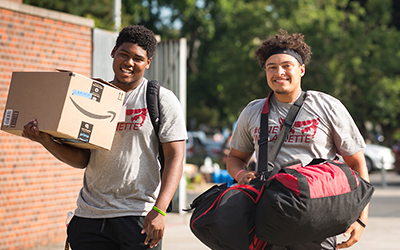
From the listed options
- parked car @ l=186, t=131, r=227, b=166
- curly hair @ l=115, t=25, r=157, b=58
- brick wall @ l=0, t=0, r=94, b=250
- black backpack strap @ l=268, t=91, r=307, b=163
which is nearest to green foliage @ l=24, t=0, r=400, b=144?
parked car @ l=186, t=131, r=227, b=166

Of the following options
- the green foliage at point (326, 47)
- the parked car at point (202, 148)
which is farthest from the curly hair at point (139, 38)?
the parked car at point (202, 148)

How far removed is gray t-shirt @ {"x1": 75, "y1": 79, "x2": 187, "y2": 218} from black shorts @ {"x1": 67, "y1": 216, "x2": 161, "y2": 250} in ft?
0.13

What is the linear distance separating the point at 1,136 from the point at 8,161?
1.06 ft

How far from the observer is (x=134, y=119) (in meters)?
3.04

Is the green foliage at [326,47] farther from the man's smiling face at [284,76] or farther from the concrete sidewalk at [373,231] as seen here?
the man's smiling face at [284,76]

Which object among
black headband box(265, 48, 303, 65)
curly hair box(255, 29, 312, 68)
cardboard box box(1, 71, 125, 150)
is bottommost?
cardboard box box(1, 71, 125, 150)

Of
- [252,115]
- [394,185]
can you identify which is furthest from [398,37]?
[252,115]

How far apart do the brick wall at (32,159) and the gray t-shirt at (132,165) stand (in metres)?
3.65

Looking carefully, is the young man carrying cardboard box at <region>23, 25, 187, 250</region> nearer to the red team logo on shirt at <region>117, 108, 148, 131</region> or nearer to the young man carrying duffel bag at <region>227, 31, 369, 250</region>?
the red team logo on shirt at <region>117, 108, 148, 131</region>

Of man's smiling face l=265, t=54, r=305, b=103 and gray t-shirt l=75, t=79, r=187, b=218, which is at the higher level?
man's smiling face l=265, t=54, r=305, b=103

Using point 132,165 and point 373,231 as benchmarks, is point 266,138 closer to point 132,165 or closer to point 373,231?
point 132,165

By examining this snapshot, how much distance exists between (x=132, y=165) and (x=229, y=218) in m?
0.74

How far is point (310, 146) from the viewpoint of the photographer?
2.98 meters

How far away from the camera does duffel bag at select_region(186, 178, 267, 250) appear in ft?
8.34
